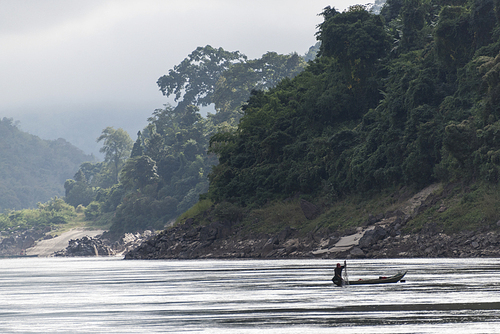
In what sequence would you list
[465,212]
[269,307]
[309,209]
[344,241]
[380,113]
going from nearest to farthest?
[269,307], [465,212], [344,241], [309,209], [380,113]

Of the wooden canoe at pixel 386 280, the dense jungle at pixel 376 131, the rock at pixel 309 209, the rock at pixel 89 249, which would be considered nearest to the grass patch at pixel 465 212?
the dense jungle at pixel 376 131

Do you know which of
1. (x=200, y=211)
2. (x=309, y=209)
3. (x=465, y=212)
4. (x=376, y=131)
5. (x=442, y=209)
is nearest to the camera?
(x=465, y=212)

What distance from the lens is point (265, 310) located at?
2334 cm

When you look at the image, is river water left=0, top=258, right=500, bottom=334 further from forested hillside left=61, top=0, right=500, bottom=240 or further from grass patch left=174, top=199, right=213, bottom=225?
grass patch left=174, top=199, right=213, bottom=225

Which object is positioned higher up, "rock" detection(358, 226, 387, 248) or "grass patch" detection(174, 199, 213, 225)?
"grass patch" detection(174, 199, 213, 225)

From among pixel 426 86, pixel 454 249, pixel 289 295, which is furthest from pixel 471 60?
pixel 289 295

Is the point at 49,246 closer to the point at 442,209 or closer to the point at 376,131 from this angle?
the point at 376,131

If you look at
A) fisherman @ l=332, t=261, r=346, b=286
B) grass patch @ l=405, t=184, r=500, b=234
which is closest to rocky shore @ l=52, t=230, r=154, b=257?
grass patch @ l=405, t=184, r=500, b=234

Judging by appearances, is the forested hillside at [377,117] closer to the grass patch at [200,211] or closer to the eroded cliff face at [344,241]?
the grass patch at [200,211]

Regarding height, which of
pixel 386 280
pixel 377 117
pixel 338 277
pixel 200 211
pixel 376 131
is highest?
pixel 377 117

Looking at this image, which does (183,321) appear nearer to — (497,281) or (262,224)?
(497,281)

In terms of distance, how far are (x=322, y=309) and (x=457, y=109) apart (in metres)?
55.7

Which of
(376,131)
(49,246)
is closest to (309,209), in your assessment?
(376,131)

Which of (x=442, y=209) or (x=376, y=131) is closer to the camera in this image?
(x=442, y=209)
